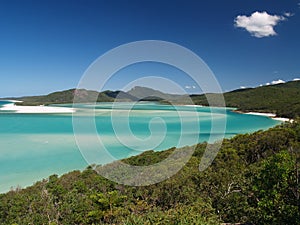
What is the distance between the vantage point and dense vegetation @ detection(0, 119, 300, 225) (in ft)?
18.1

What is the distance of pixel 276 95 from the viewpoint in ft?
312

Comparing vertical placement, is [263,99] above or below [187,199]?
above

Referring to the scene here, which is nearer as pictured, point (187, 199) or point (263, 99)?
point (187, 199)

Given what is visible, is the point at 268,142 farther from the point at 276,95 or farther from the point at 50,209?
the point at 276,95

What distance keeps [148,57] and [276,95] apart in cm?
10059

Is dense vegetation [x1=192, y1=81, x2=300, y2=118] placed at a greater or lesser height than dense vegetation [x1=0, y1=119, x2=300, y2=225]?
greater

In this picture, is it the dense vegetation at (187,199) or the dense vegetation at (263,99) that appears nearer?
the dense vegetation at (187,199)

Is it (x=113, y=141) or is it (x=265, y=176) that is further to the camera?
(x=113, y=141)

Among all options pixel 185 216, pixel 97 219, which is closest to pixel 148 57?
pixel 185 216

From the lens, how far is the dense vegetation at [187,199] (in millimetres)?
5523

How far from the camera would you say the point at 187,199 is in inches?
380

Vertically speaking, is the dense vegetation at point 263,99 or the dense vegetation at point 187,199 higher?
the dense vegetation at point 263,99

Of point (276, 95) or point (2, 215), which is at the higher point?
point (276, 95)

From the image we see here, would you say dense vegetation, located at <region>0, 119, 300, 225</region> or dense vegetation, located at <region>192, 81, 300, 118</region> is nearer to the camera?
dense vegetation, located at <region>0, 119, 300, 225</region>
